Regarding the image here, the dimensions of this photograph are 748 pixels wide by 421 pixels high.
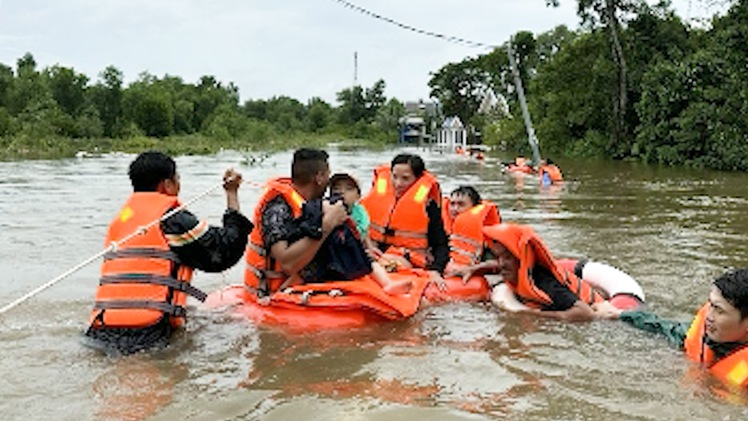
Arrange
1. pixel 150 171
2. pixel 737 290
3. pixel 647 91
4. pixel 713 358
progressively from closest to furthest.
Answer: pixel 737 290 < pixel 713 358 < pixel 150 171 < pixel 647 91

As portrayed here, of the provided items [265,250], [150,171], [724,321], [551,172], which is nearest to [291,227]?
[265,250]

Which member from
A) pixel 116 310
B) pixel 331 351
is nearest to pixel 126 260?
pixel 116 310

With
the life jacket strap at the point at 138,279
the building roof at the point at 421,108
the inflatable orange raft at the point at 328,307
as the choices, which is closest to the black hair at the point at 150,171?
the life jacket strap at the point at 138,279

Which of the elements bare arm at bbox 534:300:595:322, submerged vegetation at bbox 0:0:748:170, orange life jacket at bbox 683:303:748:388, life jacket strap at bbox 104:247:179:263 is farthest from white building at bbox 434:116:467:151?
life jacket strap at bbox 104:247:179:263

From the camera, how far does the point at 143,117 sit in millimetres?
55750

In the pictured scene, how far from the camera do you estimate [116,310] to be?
412 cm

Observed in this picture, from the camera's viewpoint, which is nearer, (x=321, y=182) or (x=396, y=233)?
(x=321, y=182)

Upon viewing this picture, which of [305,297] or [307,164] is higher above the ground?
[307,164]

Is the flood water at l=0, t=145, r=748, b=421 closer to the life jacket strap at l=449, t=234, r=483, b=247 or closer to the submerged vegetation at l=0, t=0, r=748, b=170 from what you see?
the life jacket strap at l=449, t=234, r=483, b=247

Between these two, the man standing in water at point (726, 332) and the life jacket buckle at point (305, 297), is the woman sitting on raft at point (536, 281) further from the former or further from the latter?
the life jacket buckle at point (305, 297)

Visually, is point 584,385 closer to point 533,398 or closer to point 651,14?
point 533,398

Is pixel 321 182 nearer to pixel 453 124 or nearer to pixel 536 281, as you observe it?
pixel 536 281

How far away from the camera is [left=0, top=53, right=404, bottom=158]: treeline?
4212 centimetres

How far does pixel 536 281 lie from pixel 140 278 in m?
2.56
